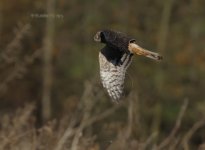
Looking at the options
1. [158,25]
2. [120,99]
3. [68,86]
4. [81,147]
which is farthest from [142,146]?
[68,86]

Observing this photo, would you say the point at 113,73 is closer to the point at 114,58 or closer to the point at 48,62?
the point at 114,58

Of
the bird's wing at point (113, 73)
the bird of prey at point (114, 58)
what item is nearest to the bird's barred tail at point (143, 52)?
the bird of prey at point (114, 58)

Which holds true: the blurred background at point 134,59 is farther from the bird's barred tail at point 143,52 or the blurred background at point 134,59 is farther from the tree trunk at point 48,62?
the bird's barred tail at point 143,52

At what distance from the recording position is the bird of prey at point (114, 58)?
327 centimetres

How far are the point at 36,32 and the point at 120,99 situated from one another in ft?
46.6

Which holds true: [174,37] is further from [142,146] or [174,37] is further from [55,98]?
[142,146]

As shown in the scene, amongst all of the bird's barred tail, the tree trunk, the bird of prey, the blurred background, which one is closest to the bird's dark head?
the bird of prey

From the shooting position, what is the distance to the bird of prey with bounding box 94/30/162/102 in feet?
10.7

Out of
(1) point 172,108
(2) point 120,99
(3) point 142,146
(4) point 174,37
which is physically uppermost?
(2) point 120,99

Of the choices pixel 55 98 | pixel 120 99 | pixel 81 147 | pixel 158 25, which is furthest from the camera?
pixel 55 98

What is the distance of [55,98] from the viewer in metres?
17.9

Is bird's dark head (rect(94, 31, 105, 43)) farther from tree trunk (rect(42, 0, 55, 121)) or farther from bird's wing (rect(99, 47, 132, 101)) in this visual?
tree trunk (rect(42, 0, 55, 121))

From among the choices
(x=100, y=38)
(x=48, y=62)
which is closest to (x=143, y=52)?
(x=100, y=38)

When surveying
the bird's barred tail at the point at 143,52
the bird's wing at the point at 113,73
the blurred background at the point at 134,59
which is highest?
the bird's barred tail at the point at 143,52
